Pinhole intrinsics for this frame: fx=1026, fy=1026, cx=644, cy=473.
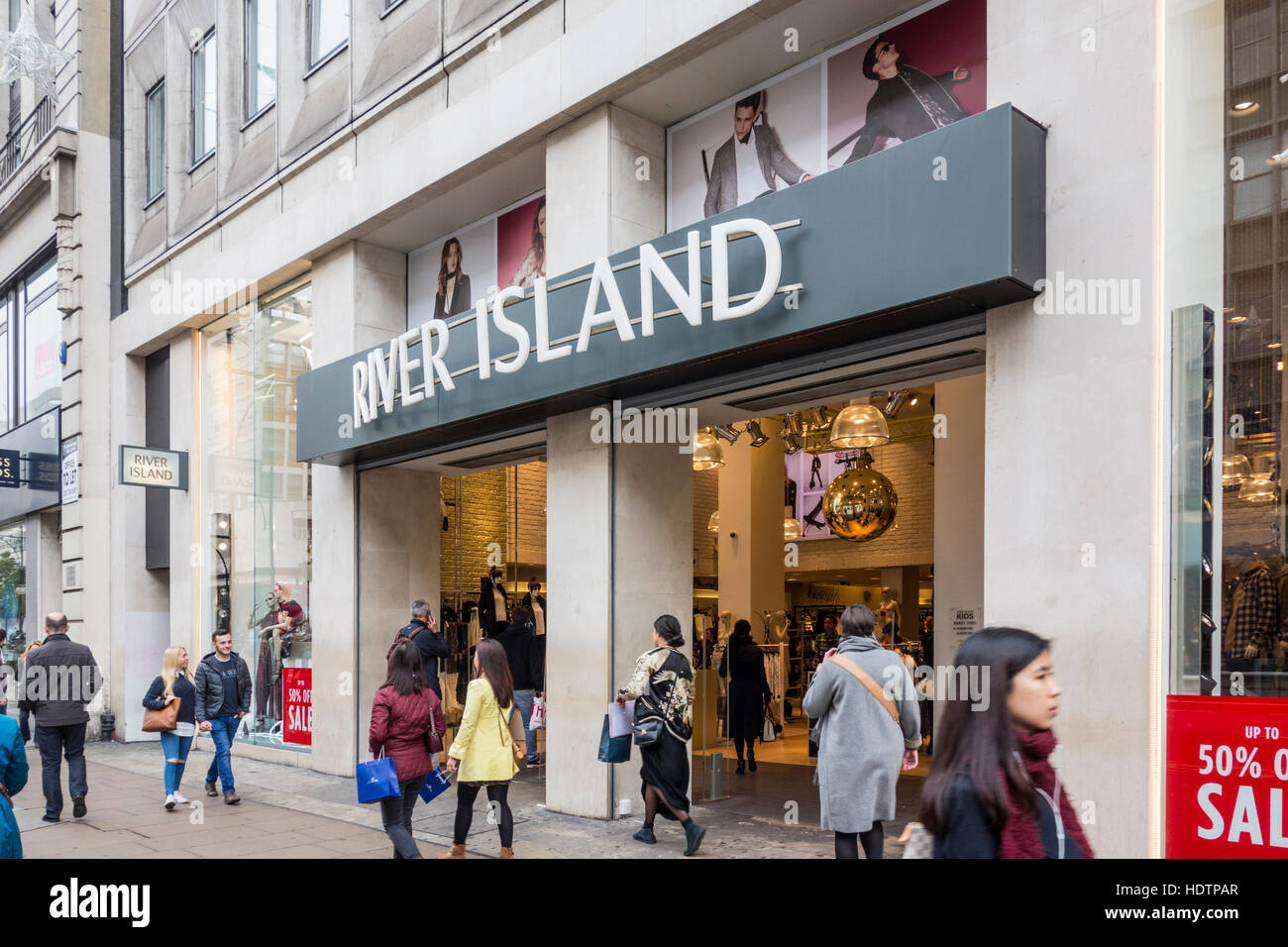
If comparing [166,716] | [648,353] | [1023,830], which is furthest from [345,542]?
[1023,830]

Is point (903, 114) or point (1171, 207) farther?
point (903, 114)

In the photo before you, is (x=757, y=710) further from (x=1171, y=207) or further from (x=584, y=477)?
(x=1171, y=207)

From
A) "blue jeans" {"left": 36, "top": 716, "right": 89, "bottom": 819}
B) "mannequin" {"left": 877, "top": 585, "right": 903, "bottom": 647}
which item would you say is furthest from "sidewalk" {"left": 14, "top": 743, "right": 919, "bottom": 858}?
"mannequin" {"left": 877, "top": 585, "right": 903, "bottom": 647}

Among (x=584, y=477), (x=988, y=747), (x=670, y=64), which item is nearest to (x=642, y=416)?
(x=584, y=477)

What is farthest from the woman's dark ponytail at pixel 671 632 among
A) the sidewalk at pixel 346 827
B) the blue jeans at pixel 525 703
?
the blue jeans at pixel 525 703

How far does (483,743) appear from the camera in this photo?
7.41 metres

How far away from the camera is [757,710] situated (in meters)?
12.3

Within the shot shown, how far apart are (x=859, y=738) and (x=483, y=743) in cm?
286

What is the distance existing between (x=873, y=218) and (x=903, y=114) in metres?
1.48

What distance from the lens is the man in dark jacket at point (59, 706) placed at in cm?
1007

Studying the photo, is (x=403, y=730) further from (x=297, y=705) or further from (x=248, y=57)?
(x=248, y=57)

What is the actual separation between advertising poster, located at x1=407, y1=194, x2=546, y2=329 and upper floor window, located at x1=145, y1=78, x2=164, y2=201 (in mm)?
7517

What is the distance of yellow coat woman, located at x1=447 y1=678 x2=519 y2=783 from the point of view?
7.39 meters

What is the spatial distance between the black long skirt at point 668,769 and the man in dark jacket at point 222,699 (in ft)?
16.1
